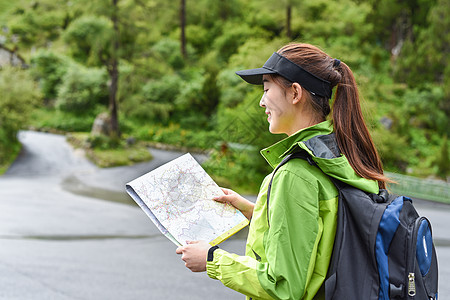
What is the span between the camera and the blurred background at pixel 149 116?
4781 mm

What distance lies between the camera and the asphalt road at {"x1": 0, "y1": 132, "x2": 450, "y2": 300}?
3.69 meters

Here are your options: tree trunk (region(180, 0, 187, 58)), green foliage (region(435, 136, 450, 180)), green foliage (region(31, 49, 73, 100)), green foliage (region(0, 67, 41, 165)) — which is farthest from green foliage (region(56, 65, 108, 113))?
green foliage (region(435, 136, 450, 180))

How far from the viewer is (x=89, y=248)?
539 cm

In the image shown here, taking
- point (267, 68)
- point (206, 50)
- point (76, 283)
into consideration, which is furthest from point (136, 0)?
point (267, 68)

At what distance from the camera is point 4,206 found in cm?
817

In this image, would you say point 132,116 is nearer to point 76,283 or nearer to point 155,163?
point 155,163

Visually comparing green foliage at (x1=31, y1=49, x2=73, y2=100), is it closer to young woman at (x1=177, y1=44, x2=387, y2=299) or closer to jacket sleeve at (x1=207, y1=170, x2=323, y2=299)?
young woman at (x1=177, y1=44, x2=387, y2=299)

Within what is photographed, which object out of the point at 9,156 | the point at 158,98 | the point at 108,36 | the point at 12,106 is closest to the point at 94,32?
the point at 108,36

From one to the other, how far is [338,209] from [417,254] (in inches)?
9.4

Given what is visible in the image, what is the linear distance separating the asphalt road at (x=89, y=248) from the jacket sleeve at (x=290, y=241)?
8.40 feet

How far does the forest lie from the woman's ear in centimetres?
870

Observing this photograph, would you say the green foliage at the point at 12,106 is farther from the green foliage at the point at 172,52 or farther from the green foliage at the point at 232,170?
the green foliage at the point at 232,170

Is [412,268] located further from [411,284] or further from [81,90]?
[81,90]

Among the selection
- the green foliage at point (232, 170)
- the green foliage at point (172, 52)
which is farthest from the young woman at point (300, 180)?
the green foliage at point (172, 52)
